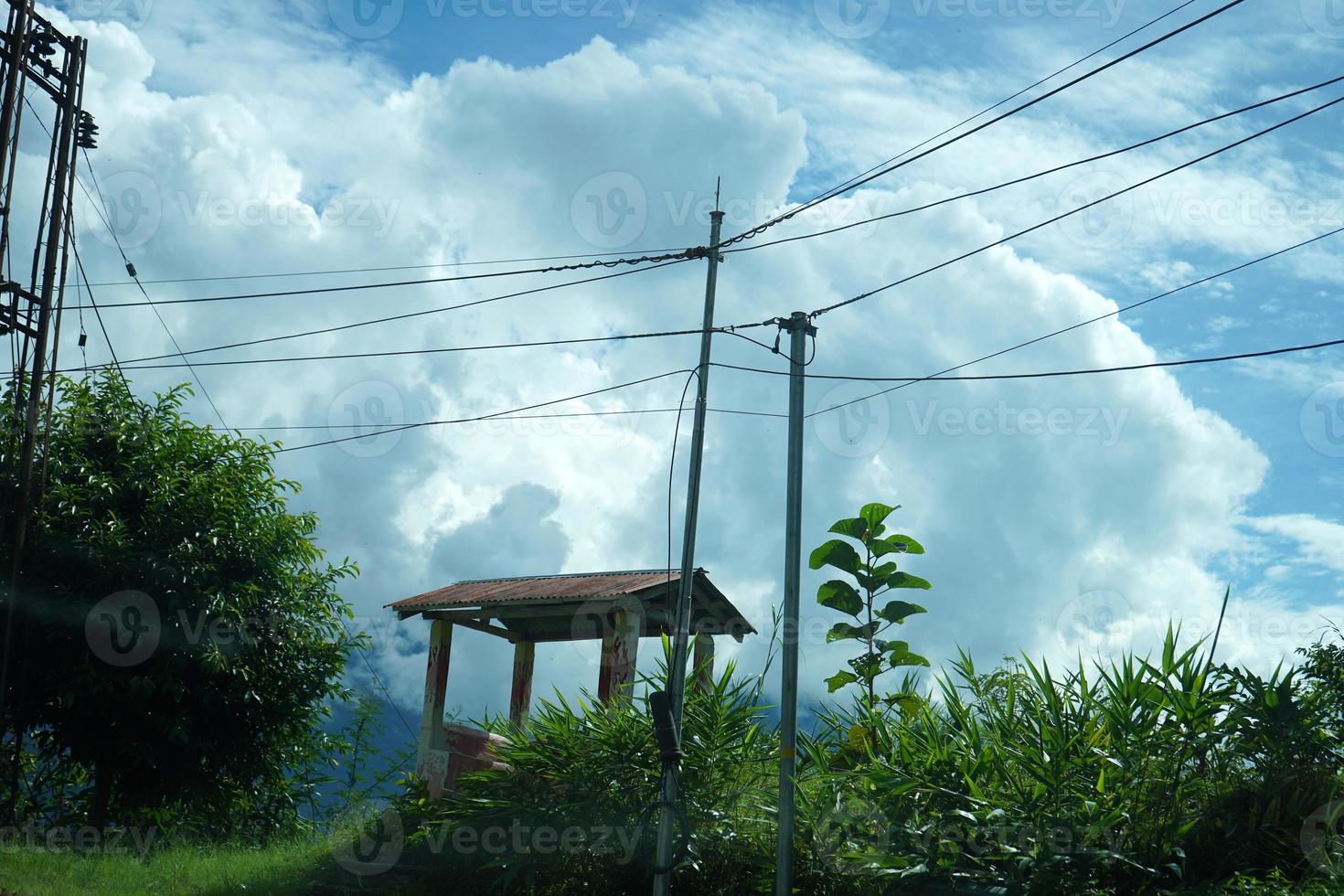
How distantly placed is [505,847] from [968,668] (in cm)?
484

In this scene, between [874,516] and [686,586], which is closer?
[686,586]

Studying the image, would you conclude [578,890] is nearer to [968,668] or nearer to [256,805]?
[968,668]

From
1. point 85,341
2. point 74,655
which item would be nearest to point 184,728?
point 74,655

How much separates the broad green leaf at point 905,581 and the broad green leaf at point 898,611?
221 mm

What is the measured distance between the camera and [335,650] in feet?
55.8

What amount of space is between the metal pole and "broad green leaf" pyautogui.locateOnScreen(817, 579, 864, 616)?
2.15m

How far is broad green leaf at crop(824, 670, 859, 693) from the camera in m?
13.4

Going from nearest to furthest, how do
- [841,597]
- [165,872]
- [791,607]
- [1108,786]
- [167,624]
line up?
[1108,786] < [791,607] < [165,872] < [841,597] < [167,624]

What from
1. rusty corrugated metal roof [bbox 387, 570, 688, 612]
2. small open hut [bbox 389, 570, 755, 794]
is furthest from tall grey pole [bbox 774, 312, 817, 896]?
rusty corrugated metal roof [bbox 387, 570, 688, 612]

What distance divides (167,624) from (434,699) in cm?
357

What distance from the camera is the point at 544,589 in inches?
592

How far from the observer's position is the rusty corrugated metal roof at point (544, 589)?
14.2 meters

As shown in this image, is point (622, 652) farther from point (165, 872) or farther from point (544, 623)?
point (165, 872)

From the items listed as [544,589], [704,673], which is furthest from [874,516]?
[544,589]
